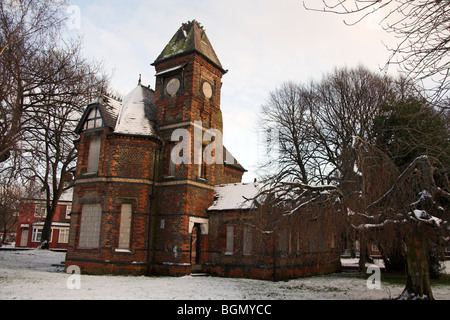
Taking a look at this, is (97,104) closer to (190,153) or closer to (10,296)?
(190,153)

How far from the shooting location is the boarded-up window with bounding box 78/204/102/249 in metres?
18.9

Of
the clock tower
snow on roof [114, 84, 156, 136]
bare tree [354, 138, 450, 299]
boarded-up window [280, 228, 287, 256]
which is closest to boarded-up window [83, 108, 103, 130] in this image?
snow on roof [114, 84, 156, 136]

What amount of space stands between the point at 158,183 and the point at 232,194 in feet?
14.7

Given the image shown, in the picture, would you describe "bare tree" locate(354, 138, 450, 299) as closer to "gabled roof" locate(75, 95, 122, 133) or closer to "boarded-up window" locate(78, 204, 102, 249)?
"boarded-up window" locate(78, 204, 102, 249)

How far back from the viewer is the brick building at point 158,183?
18.8 metres

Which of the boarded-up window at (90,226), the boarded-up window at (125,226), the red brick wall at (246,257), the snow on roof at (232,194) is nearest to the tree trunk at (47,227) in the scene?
the boarded-up window at (90,226)

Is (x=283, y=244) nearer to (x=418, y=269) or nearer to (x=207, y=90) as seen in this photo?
(x=418, y=269)

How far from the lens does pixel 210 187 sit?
21656 millimetres

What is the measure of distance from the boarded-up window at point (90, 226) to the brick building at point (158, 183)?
6 centimetres

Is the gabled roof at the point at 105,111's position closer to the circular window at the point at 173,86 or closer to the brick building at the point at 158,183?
the brick building at the point at 158,183

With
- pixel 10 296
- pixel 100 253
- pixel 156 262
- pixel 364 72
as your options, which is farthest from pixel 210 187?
pixel 364 72

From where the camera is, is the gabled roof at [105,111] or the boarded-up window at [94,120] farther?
the boarded-up window at [94,120]
